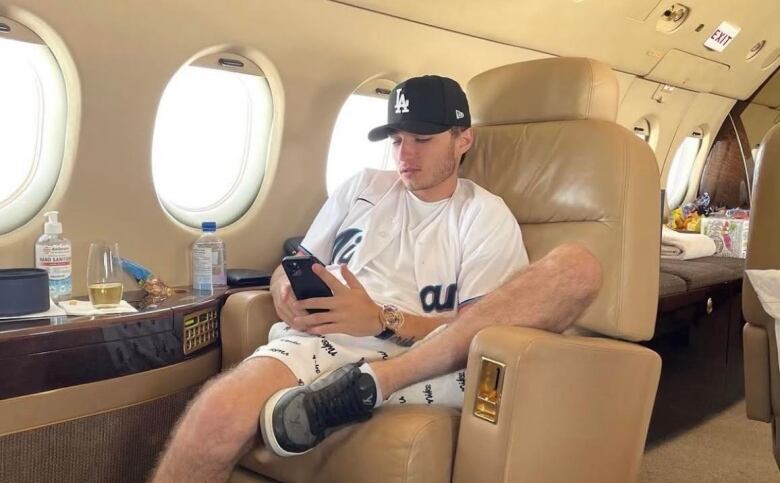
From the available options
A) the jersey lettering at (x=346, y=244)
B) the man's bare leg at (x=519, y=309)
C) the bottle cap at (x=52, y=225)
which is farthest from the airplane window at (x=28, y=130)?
the man's bare leg at (x=519, y=309)

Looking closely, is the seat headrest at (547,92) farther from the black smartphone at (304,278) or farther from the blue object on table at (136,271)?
the blue object on table at (136,271)

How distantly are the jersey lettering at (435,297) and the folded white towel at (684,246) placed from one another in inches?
103

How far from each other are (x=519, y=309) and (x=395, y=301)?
47 centimetres

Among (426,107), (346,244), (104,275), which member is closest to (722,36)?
(426,107)

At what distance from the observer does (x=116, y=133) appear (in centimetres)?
260

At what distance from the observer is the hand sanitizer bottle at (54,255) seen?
243 centimetres

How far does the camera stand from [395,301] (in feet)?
7.75

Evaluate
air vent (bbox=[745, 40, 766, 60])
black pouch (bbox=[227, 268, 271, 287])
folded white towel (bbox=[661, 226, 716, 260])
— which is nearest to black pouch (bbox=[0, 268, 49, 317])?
black pouch (bbox=[227, 268, 271, 287])

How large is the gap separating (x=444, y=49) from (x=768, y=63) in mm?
3588

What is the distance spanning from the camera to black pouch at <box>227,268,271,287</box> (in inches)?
114

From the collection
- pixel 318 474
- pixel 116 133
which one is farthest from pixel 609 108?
pixel 116 133

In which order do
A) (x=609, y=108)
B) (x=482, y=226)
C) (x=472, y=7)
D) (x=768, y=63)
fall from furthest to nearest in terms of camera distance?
(x=768, y=63) < (x=472, y=7) < (x=609, y=108) < (x=482, y=226)

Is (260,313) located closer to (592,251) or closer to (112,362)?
(112,362)

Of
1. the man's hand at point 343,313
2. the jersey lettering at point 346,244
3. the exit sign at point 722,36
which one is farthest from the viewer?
the exit sign at point 722,36
